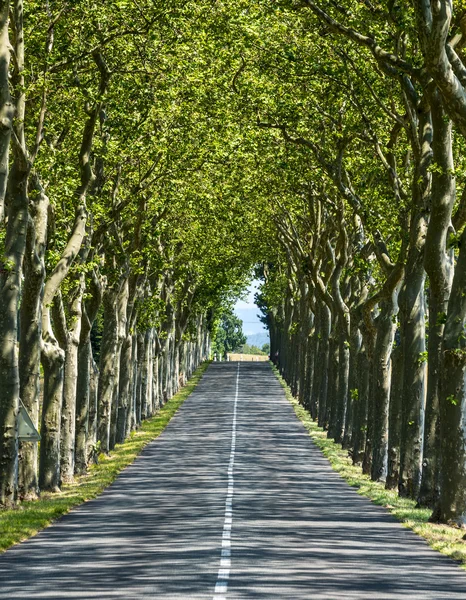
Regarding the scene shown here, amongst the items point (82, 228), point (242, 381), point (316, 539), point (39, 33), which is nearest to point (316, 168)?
point (82, 228)

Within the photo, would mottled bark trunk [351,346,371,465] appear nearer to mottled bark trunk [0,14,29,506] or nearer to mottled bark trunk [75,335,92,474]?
mottled bark trunk [75,335,92,474]

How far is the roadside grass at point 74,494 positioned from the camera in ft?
65.8

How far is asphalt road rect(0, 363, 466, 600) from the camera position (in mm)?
13719

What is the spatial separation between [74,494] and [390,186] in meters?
12.4

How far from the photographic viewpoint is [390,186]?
34.2m

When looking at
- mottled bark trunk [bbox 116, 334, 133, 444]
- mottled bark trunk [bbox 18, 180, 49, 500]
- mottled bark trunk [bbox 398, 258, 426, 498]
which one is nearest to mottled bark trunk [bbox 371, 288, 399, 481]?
mottled bark trunk [bbox 398, 258, 426, 498]

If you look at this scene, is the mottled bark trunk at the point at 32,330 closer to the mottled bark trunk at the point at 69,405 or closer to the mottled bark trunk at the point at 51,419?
the mottled bark trunk at the point at 51,419

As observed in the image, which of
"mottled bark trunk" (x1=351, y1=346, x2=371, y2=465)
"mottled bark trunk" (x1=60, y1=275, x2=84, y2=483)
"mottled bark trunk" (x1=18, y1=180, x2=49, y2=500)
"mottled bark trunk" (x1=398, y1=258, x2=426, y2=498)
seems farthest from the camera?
"mottled bark trunk" (x1=351, y1=346, x2=371, y2=465)

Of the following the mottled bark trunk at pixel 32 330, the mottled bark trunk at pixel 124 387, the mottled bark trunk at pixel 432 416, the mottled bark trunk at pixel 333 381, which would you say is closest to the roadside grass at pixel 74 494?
the mottled bark trunk at pixel 124 387

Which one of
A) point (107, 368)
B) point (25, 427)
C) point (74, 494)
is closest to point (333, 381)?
point (107, 368)

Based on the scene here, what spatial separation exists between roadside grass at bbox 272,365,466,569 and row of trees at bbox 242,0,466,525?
19.1 inches

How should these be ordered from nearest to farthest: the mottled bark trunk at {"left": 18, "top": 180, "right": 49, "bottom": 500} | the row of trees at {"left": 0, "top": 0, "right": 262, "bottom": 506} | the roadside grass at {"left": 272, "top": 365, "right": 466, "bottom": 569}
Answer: the roadside grass at {"left": 272, "top": 365, "right": 466, "bottom": 569} < the row of trees at {"left": 0, "top": 0, "right": 262, "bottom": 506} < the mottled bark trunk at {"left": 18, "top": 180, "right": 49, "bottom": 500}

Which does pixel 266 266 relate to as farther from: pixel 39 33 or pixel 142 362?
pixel 39 33

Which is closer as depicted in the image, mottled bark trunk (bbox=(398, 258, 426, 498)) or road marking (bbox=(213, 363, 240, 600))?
road marking (bbox=(213, 363, 240, 600))
